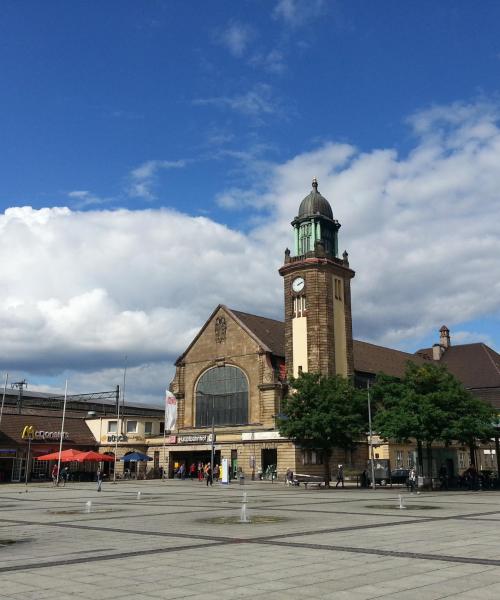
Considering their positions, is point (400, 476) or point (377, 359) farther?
point (377, 359)

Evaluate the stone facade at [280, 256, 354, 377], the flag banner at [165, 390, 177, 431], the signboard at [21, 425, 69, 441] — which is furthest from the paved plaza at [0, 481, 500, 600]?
the signboard at [21, 425, 69, 441]

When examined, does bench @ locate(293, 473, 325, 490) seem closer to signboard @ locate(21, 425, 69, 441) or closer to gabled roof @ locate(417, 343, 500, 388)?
signboard @ locate(21, 425, 69, 441)

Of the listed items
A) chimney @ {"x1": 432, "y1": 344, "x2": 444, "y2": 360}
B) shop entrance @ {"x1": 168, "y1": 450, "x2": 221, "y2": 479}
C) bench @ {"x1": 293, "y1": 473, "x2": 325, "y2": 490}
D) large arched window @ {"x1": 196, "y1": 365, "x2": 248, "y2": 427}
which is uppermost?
chimney @ {"x1": 432, "y1": 344, "x2": 444, "y2": 360}

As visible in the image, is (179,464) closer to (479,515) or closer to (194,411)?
(194,411)

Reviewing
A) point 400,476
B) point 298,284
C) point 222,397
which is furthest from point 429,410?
point 222,397

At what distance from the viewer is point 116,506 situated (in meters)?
30.6

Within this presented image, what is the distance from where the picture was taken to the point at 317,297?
65812 millimetres

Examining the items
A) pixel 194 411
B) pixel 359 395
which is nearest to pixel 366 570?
pixel 359 395

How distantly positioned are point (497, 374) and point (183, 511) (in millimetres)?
67049

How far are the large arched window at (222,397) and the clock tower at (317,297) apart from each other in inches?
289

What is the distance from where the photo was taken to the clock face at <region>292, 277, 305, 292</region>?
67250 millimetres

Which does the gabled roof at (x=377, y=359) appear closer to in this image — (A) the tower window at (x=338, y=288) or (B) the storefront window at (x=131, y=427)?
(A) the tower window at (x=338, y=288)

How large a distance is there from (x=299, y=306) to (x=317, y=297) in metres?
2.25

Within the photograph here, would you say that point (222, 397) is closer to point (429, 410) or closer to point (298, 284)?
point (298, 284)
